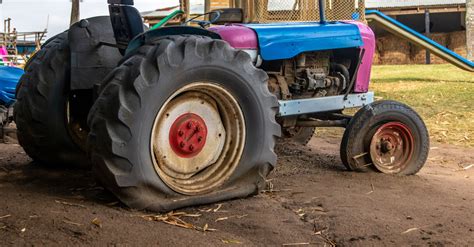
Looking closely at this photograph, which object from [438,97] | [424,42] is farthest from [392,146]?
[424,42]

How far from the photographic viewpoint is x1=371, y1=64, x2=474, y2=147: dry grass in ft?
29.4

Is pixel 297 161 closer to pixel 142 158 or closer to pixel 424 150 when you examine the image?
pixel 424 150

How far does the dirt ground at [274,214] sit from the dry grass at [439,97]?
3.78 m

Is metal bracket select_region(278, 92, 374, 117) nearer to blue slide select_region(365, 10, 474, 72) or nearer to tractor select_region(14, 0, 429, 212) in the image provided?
tractor select_region(14, 0, 429, 212)

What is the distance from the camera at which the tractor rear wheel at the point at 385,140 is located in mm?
5254

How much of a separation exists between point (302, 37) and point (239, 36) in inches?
23.2

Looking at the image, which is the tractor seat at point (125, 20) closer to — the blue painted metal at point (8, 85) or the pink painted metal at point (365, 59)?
the pink painted metal at point (365, 59)

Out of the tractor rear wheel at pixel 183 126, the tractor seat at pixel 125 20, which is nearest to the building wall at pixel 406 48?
the tractor seat at pixel 125 20

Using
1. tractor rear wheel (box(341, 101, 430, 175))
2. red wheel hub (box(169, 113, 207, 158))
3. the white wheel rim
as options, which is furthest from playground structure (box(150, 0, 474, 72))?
red wheel hub (box(169, 113, 207, 158))

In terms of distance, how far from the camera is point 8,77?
7789 mm

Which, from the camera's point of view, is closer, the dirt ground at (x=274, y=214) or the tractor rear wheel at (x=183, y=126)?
the dirt ground at (x=274, y=214)

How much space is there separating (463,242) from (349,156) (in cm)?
186

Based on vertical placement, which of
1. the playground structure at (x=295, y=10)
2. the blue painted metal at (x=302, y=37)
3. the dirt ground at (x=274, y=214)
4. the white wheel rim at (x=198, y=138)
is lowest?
the dirt ground at (x=274, y=214)

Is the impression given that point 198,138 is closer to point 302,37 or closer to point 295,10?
point 302,37
